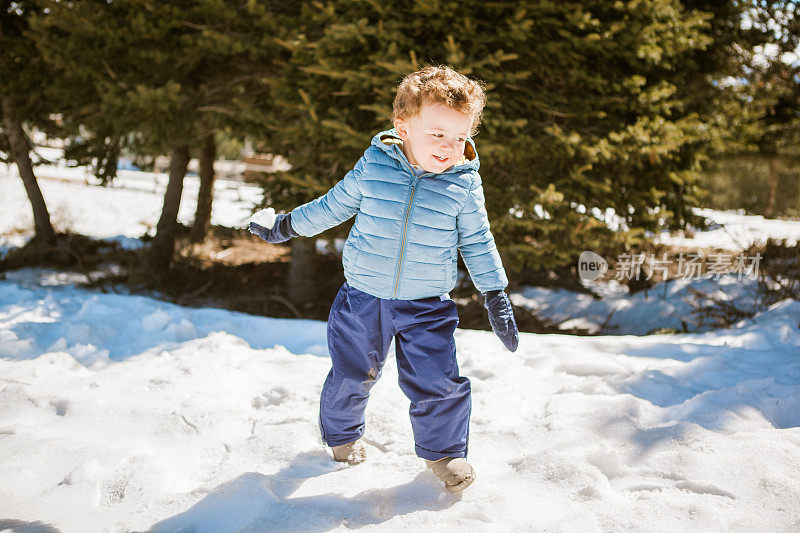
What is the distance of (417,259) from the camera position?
2207mm

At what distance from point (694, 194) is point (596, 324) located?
1.75 metres

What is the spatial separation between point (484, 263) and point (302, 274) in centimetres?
475

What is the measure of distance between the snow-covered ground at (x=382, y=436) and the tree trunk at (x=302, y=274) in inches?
99.0

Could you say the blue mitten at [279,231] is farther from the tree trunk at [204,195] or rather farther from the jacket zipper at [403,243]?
the tree trunk at [204,195]

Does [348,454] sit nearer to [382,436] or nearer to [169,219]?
[382,436]

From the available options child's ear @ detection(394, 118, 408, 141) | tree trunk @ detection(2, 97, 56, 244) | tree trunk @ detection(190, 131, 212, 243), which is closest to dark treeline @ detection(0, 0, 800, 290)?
tree trunk @ detection(2, 97, 56, 244)

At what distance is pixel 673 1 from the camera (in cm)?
508

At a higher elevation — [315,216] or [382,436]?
[315,216]

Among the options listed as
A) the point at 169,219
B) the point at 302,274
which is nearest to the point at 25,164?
the point at 169,219

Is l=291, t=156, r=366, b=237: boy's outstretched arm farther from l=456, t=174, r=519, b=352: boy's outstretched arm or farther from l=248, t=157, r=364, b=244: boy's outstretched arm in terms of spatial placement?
l=456, t=174, r=519, b=352: boy's outstretched arm

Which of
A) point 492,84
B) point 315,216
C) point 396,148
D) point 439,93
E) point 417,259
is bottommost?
point 417,259

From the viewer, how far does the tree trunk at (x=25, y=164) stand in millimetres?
7492

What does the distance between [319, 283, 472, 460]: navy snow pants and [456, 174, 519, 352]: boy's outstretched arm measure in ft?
0.59

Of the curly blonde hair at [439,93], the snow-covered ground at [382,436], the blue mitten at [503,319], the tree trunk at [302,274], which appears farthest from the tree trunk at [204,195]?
the blue mitten at [503,319]
